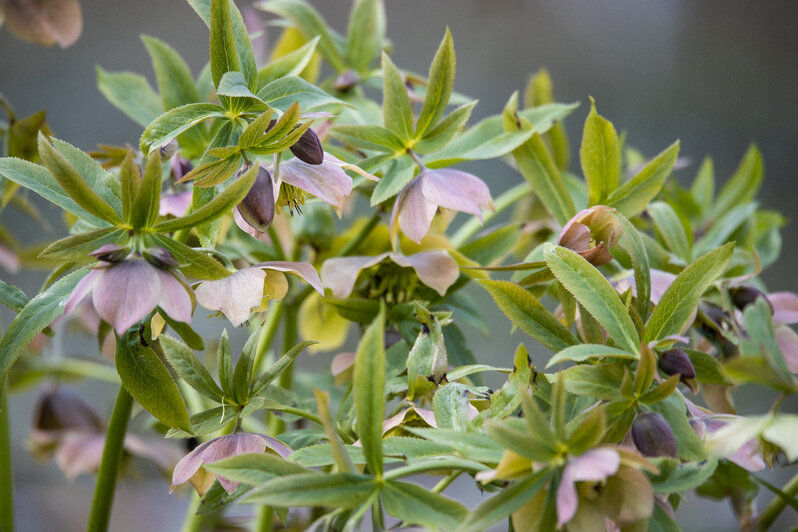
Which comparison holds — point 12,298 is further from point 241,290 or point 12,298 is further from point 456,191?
point 456,191

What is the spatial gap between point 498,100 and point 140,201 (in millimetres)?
1463

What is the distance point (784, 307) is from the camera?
0.51 m

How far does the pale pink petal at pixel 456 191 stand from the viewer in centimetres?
41

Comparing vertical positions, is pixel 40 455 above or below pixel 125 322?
below

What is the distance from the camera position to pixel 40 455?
0.74 m

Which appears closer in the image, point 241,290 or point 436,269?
point 241,290

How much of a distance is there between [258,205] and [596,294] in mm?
175

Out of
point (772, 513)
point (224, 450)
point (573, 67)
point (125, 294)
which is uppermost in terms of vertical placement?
point (125, 294)

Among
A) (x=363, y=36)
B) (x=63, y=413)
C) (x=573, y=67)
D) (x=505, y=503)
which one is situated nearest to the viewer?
(x=505, y=503)

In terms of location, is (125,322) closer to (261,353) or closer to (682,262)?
(261,353)

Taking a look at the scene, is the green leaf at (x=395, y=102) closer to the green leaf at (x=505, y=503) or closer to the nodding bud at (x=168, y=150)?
the nodding bud at (x=168, y=150)

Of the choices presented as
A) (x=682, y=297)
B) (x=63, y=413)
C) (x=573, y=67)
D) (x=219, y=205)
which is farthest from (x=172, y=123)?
(x=573, y=67)

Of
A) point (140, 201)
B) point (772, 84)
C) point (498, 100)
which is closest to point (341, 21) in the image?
point (498, 100)

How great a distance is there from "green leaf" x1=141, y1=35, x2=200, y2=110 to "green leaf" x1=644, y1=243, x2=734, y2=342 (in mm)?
338
